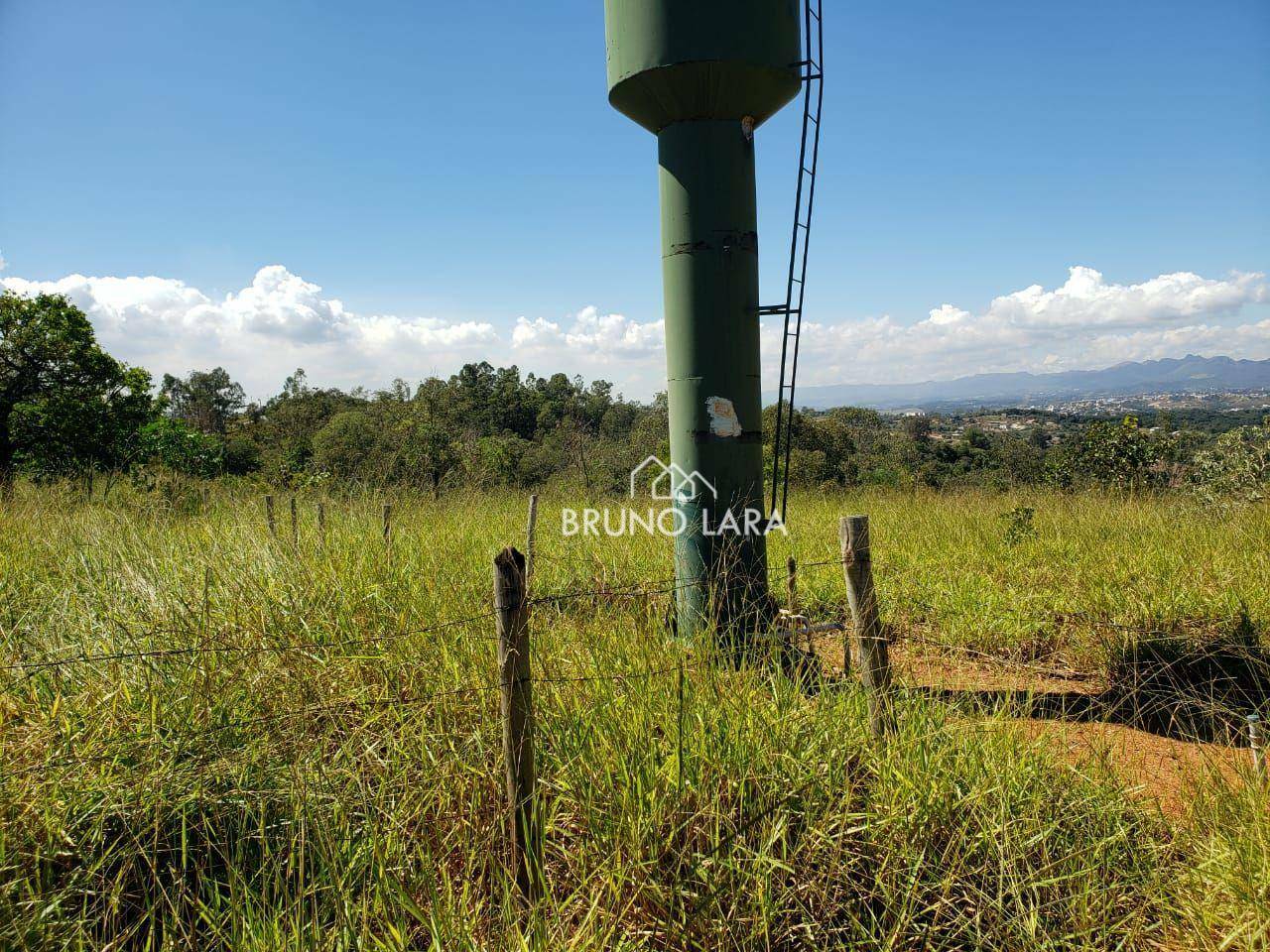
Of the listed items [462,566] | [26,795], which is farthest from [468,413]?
[26,795]

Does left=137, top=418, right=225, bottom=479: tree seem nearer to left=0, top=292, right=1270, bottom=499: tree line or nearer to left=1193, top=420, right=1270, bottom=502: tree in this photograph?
left=0, top=292, right=1270, bottom=499: tree line

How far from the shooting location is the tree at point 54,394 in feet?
41.7

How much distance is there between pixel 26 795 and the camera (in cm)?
244

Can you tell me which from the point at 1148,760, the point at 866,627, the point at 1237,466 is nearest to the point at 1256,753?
the point at 1148,760

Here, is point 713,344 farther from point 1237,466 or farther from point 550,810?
point 1237,466

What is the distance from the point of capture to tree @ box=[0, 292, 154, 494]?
12.7m

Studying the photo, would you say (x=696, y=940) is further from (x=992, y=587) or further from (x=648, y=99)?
(x=992, y=587)

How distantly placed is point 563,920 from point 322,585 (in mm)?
2798

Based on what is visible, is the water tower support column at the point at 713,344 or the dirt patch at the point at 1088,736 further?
the water tower support column at the point at 713,344

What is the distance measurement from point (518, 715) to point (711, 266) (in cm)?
315

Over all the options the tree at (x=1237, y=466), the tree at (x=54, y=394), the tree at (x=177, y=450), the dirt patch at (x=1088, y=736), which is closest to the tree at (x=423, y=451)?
the tree at (x=177, y=450)

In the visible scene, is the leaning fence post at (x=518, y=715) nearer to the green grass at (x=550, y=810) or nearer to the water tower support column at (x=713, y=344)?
the green grass at (x=550, y=810)

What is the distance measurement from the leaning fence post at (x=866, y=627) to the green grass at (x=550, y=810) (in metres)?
0.12

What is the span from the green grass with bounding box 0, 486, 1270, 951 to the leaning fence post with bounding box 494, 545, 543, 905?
98mm
